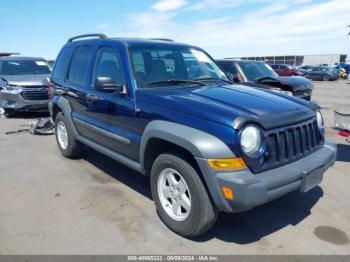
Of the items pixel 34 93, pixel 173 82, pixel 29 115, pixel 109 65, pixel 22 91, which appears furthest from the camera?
pixel 29 115

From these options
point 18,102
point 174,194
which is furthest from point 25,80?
point 174,194

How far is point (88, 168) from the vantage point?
5379mm

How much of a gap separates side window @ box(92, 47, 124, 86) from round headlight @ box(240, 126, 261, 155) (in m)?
1.74

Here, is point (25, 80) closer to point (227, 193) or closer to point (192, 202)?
point (192, 202)

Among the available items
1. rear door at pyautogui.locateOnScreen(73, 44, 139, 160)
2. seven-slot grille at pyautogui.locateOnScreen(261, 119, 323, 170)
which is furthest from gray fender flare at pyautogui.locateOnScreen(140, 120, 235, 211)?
rear door at pyautogui.locateOnScreen(73, 44, 139, 160)

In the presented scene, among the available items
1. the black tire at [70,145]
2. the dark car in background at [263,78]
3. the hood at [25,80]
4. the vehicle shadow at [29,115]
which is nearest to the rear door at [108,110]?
the black tire at [70,145]

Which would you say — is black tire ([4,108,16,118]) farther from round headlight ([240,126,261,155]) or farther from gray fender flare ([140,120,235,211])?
round headlight ([240,126,261,155])

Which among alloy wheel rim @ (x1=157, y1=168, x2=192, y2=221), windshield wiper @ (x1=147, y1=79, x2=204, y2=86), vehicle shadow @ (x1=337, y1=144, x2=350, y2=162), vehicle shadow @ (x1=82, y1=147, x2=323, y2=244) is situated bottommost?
vehicle shadow @ (x1=337, y1=144, x2=350, y2=162)

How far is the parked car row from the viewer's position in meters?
2.84

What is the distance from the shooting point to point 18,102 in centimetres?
963

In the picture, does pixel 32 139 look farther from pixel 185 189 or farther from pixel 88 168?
pixel 185 189

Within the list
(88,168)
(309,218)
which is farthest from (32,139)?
(309,218)

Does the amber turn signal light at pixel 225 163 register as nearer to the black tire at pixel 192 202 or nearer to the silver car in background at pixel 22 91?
the black tire at pixel 192 202

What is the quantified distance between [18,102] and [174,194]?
310 inches
